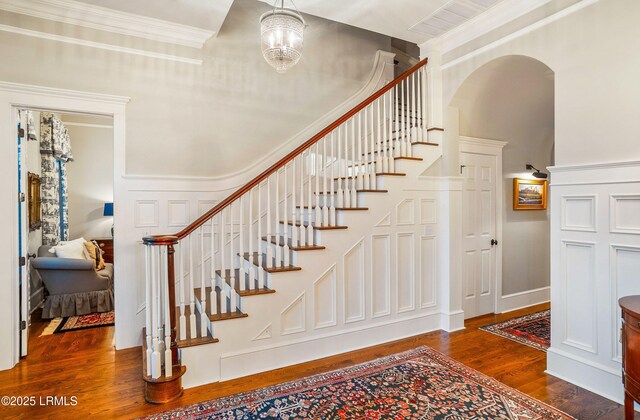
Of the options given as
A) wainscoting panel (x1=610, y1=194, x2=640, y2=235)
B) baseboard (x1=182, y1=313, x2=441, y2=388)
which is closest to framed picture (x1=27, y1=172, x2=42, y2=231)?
baseboard (x1=182, y1=313, x2=441, y2=388)

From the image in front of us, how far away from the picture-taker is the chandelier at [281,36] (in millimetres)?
2391

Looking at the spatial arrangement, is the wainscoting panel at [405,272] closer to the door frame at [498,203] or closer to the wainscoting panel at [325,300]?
the wainscoting panel at [325,300]

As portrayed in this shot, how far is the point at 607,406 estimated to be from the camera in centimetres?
235

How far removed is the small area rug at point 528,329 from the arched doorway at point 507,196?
34cm

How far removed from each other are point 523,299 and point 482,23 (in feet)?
11.8

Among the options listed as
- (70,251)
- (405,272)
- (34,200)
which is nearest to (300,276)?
(405,272)

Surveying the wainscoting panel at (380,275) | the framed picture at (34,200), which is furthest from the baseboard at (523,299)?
the framed picture at (34,200)

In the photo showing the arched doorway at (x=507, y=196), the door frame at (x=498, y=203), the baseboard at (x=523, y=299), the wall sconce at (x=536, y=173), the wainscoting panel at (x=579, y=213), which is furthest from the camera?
the wall sconce at (x=536, y=173)

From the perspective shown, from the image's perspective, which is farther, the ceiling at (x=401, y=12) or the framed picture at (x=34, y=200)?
the framed picture at (x=34, y=200)

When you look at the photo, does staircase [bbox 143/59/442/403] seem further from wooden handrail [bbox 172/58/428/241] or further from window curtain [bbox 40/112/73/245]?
window curtain [bbox 40/112/73/245]

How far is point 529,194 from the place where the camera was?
15.3ft

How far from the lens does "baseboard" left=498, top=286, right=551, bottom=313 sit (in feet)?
14.6

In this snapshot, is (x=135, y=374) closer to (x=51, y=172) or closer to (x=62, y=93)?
(x=62, y=93)

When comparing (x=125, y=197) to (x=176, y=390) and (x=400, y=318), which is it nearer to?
(x=176, y=390)
